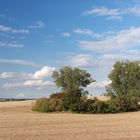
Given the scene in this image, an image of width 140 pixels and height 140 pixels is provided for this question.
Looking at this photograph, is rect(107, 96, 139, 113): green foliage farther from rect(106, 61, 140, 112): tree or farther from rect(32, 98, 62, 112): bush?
rect(106, 61, 140, 112): tree

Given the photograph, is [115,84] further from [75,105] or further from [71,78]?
[75,105]

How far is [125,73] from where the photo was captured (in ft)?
218

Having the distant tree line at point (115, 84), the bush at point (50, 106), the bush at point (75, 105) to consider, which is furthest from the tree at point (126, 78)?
the bush at point (50, 106)

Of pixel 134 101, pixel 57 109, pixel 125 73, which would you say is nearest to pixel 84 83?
pixel 125 73

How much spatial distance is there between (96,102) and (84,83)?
22890 mm

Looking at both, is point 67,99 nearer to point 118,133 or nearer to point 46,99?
point 46,99

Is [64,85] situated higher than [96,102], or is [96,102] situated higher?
[64,85]

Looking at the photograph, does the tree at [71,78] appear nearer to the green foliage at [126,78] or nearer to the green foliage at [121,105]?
the green foliage at [126,78]

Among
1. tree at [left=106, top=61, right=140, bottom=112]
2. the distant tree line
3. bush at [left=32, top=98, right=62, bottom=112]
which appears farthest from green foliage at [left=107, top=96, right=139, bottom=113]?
tree at [left=106, top=61, right=140, bottom=112]

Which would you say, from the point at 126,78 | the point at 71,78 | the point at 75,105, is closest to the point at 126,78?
the point at 126,78

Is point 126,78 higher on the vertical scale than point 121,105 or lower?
higher

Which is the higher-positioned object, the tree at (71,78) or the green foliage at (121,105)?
the tree at (71,78)

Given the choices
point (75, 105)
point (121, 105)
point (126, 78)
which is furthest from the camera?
point (126, 78)

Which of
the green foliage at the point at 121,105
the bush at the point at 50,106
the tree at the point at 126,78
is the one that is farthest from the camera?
the tree at the point at 126,78
